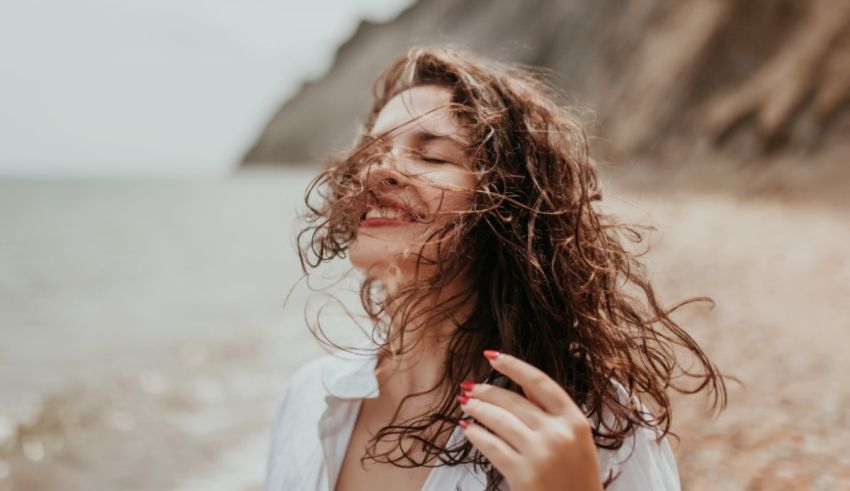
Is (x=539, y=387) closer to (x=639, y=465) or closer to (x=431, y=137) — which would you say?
(x=639, y=465)

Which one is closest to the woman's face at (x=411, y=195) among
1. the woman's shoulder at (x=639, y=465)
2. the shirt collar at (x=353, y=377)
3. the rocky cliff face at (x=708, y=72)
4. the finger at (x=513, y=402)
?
the shirt collar at (x=353, y=377)

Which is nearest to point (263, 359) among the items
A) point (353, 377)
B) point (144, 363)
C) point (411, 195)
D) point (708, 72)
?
point (144, 363)

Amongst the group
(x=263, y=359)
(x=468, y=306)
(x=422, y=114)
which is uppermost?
(x=422, y=114)

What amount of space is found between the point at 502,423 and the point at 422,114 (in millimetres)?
1017

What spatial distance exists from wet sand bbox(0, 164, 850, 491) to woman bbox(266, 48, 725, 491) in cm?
50

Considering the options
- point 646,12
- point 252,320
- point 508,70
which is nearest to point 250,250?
point 252,320

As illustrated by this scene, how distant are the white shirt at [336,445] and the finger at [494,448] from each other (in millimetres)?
242

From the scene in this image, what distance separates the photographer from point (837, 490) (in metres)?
2.74

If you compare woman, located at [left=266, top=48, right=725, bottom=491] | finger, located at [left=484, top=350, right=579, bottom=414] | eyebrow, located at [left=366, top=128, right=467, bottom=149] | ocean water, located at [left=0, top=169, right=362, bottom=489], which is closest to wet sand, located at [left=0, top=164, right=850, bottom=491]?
ocean water, located at [left=0, top=169, right=362, bottom=489]

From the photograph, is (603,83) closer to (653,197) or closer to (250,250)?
(653,197)

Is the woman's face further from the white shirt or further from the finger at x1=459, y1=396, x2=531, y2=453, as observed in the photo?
the finger at x1=459, y1=396, x2=531, y2=453

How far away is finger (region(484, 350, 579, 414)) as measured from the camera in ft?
3.85

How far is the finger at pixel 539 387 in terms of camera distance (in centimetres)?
117

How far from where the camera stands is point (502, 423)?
1.20m
